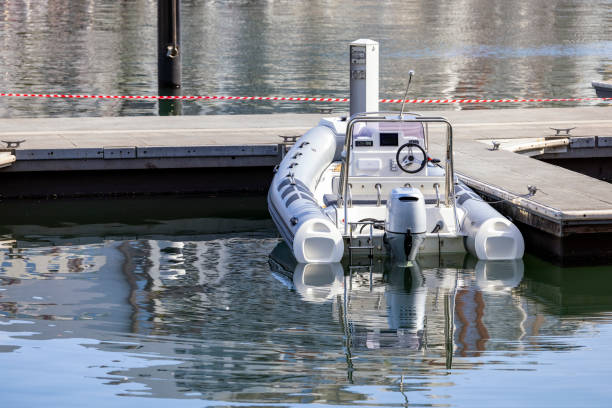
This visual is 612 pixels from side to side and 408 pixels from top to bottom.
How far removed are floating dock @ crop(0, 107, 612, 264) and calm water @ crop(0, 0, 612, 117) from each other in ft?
20.5

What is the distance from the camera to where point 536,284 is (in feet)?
38.0

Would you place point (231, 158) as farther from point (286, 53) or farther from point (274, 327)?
point (286, 53)

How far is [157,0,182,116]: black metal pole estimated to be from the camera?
78.8ft

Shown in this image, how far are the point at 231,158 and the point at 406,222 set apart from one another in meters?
4.75

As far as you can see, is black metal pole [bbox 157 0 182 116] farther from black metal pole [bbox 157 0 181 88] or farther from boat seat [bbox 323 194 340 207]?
boat seat [bbox 323 194 340 207]

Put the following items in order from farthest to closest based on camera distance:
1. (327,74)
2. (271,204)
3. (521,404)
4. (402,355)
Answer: (327,74), (271,204), (402,355), (521,404)

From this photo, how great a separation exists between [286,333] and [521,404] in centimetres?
242

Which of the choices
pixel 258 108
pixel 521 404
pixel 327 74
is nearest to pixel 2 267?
pixel 521 404

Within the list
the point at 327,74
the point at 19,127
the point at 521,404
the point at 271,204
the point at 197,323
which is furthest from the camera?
the point at 327,74

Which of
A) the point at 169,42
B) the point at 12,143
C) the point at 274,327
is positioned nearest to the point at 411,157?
the point at 274,327

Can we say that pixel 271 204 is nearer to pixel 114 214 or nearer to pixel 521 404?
pixel 114 214

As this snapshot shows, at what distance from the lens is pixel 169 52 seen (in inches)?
965

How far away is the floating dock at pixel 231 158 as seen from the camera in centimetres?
1315

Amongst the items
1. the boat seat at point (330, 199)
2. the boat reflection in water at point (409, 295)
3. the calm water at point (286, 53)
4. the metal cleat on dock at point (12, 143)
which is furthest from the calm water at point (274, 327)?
the calm water at point (286, 53)
